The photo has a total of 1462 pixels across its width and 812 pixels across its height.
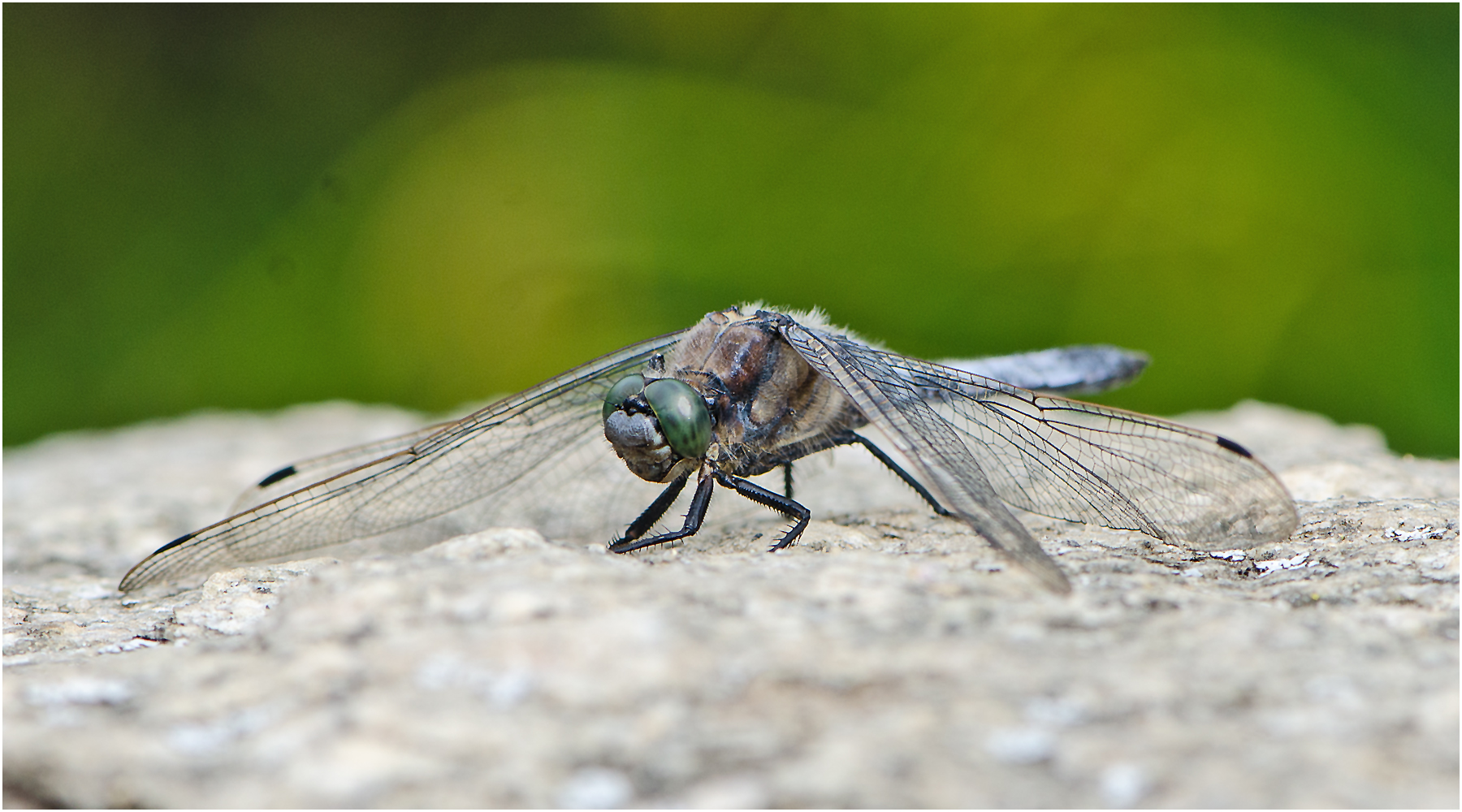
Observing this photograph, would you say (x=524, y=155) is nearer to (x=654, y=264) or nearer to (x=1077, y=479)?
(x=654, y=264)

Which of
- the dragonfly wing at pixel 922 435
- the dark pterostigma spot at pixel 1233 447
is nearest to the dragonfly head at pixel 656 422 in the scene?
the dragonfly wing at pixel 922 435

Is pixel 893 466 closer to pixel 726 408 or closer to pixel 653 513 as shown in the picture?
pixel 726 408

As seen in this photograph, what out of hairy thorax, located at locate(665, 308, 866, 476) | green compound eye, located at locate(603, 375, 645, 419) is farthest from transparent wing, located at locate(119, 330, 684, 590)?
green compound eye, located at locate(603, 375, 645, 419)

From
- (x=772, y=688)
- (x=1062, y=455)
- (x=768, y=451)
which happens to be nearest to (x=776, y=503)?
(x=768, y=451)

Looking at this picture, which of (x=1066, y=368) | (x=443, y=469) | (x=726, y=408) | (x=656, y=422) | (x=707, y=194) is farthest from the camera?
(x=707, y=194)

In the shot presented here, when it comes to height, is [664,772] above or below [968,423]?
below

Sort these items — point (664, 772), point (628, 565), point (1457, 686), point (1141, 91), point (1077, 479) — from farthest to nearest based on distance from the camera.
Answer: point (1141, 91) → point (1077, 479) → point (628, 565) → point (1457, 686) → point (664, 772)

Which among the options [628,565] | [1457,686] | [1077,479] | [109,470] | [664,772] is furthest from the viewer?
[109,470]

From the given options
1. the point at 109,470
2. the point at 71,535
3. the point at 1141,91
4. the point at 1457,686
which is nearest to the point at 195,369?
the point at 109,470

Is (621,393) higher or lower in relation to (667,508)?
higher
